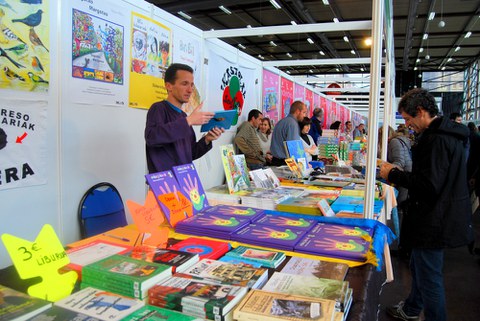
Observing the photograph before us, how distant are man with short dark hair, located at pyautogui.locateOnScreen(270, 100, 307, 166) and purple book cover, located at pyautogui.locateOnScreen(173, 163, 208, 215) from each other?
2.40 metres

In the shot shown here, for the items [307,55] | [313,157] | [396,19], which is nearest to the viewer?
[313,157]

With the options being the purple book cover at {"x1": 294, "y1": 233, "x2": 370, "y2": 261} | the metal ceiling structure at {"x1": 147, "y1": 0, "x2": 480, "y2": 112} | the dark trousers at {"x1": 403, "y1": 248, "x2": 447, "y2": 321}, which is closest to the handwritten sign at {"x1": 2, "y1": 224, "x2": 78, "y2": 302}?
the purple book cover at {"x1": 294, "y1": 233, "x2": 370, "y2": 261}

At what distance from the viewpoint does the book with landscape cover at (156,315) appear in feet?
2.64

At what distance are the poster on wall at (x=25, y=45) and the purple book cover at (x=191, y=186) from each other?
87 centimetres

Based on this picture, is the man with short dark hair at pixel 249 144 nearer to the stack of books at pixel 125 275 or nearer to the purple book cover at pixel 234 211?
the purple book cover at pixel 234 211

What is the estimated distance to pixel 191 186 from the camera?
5.92 feet

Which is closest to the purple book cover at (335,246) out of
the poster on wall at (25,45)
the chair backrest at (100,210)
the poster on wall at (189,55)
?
the chair backrest at (100,210)

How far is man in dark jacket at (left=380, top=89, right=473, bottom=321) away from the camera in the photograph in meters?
1.91

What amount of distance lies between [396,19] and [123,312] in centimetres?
1098

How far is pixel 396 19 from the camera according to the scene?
988cm

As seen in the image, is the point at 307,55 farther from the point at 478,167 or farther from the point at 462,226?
the point at 462,226

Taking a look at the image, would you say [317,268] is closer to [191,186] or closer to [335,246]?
[335,246]

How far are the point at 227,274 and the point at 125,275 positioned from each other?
0.91 ft

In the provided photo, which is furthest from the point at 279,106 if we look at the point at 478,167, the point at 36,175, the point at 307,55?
the point at 307,55
